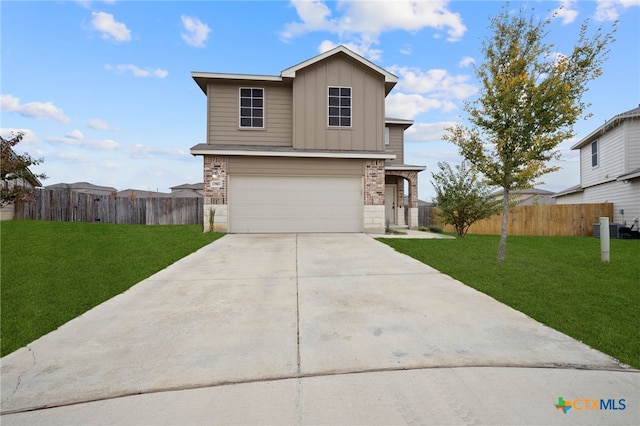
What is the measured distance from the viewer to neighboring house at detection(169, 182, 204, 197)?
42.8 m

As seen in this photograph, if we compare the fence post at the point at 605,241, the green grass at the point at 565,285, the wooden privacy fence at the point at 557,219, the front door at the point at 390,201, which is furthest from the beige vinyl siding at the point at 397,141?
the fence post at the point at 605,241

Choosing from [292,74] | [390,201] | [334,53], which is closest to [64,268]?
[292,74]

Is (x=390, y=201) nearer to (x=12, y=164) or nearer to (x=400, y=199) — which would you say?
(x=400, y=199)

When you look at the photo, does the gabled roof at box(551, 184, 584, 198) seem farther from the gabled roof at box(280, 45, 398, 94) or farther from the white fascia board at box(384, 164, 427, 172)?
the gabled roof at box(280, 45, 398, 94)

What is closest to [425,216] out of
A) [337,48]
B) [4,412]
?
[337,48]

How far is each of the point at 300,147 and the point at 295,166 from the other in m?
0.85

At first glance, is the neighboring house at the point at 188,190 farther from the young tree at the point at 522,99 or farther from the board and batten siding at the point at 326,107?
the young tree at the point at 522,99

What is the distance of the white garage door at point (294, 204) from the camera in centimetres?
1313

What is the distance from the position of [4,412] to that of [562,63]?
10.7 meters

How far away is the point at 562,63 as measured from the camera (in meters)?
7.55

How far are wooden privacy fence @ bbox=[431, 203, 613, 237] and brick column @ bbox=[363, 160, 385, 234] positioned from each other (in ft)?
17.9

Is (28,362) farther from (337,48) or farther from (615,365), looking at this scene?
(337,48)

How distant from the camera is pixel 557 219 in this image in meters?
18.4

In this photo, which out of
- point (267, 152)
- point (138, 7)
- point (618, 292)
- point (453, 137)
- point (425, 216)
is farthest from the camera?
point (425, 216)
